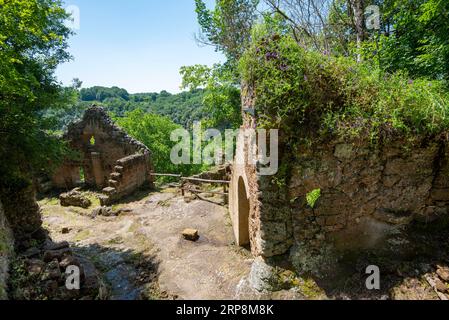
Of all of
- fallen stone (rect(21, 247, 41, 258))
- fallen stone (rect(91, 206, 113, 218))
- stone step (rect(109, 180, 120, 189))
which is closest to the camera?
fallen stone (rect(21, 247, 41, 258))

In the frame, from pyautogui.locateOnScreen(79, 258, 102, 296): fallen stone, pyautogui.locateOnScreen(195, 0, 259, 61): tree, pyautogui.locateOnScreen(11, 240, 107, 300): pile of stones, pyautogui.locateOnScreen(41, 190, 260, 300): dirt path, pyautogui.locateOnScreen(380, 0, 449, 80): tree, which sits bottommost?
pyautogui.locateOnScreen(41, 190, 260, 300): dirt path

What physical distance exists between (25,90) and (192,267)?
5110mm

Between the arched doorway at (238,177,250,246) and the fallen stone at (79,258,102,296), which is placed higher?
the arched doorway at (238,177,250,246)

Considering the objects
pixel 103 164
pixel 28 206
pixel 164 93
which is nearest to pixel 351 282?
pixel 28 206

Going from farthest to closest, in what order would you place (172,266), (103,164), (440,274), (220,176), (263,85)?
(103,164)
(220,176)
(172,266)
(263,85)
(440,274)

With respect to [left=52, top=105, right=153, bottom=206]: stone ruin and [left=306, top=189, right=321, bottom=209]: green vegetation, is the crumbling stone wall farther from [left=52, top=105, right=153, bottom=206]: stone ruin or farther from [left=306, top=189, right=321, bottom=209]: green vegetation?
[left=52, top=105, right=153, bottom=206]: stone ruin

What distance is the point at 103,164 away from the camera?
15.2m

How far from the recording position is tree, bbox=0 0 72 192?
4.93 meters

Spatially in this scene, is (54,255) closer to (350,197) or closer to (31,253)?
(31,253)

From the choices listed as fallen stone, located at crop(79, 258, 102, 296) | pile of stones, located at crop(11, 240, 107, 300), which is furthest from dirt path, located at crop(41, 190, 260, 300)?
pile of stones, located at crop(11, 240, 107, 300)

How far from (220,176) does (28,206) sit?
8395mm

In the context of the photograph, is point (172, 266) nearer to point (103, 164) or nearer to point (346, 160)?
point (346, 160)

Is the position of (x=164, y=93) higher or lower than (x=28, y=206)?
higher

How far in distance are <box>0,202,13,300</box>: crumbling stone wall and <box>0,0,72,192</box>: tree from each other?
94 cm
